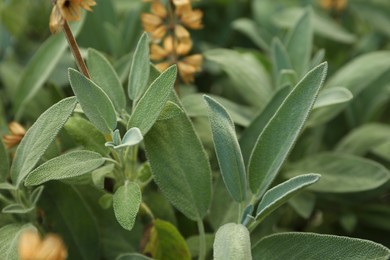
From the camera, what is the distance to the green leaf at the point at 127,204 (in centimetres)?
57

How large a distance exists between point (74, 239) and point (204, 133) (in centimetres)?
20

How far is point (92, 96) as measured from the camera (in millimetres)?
606

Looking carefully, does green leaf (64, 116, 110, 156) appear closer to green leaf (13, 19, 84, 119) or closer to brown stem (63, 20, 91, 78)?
brown stem (63, 20, 91, 78)

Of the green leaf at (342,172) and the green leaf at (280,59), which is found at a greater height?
the green leaf at (280,59)

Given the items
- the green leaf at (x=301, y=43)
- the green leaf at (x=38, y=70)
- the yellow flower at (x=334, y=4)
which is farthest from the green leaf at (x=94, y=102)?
the yellow flower at (x=334, y=4)

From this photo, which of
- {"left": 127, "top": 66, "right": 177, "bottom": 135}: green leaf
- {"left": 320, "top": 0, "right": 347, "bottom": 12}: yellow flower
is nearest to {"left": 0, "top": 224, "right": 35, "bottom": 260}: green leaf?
{"left": 127, "top": 66, "right": 177, "bottom": 135}: green leaf

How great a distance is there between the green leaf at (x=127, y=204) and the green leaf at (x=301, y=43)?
0.37 meters

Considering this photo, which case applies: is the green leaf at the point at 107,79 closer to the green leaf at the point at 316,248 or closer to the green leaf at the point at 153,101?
the green leaf at the point at 153,101

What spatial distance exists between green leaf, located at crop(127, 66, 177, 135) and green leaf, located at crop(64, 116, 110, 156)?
0.19 ft

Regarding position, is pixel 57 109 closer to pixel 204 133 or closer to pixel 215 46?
pixel 204 133

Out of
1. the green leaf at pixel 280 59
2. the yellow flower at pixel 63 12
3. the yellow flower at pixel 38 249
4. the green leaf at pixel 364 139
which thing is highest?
the yellow flower at pixel 63 12

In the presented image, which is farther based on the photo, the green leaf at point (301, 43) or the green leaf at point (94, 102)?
the green leaf at point (301, 43)

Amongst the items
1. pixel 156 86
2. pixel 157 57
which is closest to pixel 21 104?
pixel 157 57

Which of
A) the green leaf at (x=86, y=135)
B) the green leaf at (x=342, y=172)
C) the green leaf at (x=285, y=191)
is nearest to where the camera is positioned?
the green leaf at (x=285, y=191)
